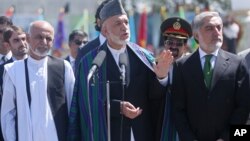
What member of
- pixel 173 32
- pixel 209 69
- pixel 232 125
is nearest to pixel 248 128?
pixel 232 125

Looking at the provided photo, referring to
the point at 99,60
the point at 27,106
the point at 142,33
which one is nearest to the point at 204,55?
the point at 99,60

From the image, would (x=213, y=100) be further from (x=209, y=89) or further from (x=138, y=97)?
(x=138, y=97)

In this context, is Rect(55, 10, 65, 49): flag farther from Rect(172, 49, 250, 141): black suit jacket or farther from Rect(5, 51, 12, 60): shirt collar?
Rect(172, 49, 250, 141): black suit jacket

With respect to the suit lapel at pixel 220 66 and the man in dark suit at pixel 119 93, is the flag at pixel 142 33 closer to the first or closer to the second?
the man in dark suit at pixel 119 93

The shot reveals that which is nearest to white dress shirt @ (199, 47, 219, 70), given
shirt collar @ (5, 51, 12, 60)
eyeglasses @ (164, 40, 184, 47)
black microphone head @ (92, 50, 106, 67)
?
eyeglasses @ (164, 40, 184, 47)

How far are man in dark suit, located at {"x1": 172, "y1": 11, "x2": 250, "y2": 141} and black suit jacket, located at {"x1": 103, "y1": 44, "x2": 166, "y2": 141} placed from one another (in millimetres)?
265

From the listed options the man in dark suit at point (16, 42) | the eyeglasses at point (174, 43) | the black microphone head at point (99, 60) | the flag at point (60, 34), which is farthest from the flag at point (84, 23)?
the black microphone head at point (99, 60)

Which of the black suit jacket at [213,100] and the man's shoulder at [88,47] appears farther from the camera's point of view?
the man's shoulder at [88,47]

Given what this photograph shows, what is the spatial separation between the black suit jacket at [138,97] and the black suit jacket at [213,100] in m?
0.27


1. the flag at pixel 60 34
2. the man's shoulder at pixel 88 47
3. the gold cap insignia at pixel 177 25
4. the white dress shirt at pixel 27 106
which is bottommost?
the flag at pixel 60 34

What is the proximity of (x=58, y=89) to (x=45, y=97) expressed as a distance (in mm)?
160

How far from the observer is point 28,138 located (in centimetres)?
671

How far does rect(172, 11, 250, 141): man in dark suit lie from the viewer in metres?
6.43

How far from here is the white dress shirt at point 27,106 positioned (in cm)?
675
